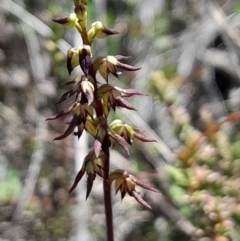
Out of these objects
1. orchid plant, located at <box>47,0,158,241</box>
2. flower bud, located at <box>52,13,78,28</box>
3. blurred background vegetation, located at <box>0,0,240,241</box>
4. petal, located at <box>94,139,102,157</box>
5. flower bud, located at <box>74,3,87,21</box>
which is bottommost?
petal, located at <box>94,139,102,157</box>

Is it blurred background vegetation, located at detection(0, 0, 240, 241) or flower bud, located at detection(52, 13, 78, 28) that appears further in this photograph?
blurred background vegetation, located at detection(0, 0, 240, 241)

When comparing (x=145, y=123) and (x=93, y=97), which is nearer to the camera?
(x=93, y=97)

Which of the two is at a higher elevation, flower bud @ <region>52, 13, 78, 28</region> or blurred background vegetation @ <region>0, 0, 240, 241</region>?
blurred background vegetation @ <region>0, 0, 240, 241</region>

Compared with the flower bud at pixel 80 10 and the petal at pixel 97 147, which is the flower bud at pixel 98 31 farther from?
the petal at pixel 97 147

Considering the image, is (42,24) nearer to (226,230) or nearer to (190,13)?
(190,13)

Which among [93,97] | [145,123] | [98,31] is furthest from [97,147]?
[145,123]

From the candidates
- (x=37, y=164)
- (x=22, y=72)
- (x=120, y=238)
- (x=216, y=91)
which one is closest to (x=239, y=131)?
(x=216, y=91)

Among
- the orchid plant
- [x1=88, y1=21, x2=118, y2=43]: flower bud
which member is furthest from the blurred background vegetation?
[x1=88, y1=21, x2=118, y2=43]: flower bud

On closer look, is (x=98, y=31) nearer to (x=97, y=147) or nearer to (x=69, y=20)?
(x=69, y=20)

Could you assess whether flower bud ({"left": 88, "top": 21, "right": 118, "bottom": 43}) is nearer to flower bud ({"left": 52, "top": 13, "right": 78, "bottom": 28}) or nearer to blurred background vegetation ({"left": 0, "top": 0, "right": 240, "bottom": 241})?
flower bud ({"left": 52, "top": 13, "right": 78, "bottom": 28})
